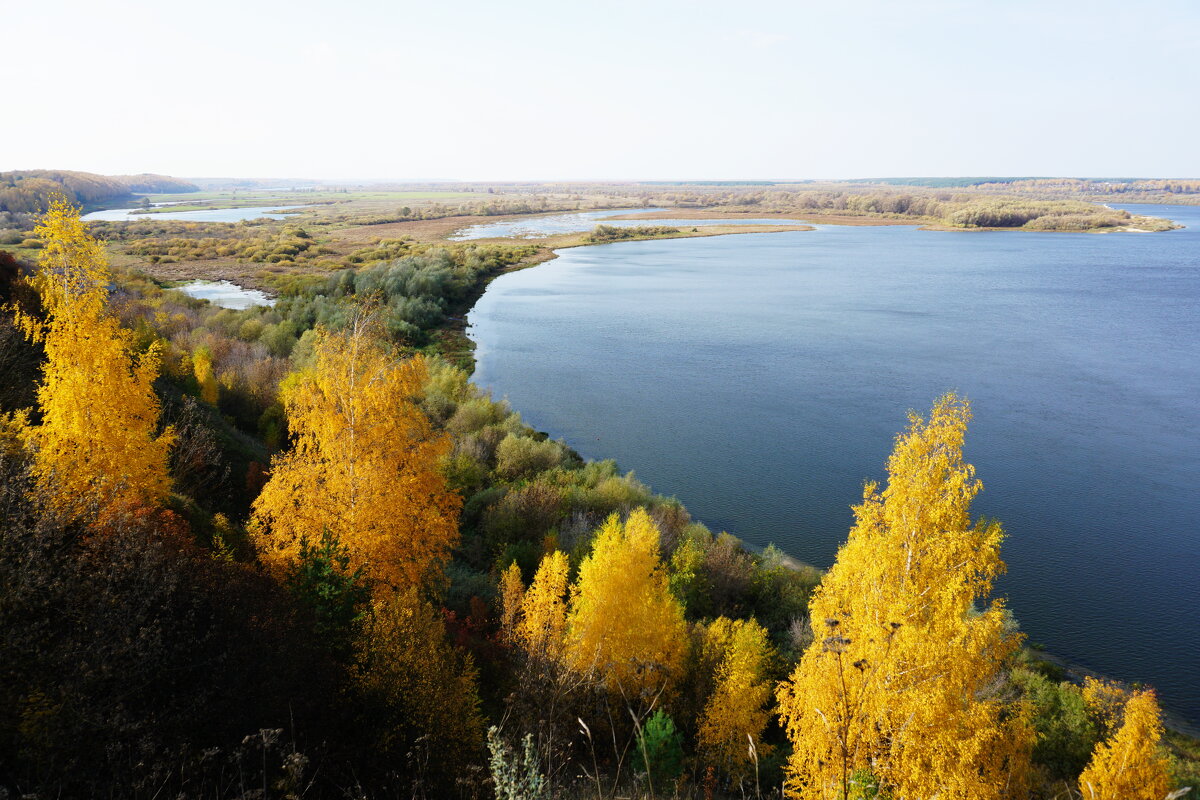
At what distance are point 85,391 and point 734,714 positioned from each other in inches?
463

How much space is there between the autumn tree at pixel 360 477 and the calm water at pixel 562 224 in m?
89.4

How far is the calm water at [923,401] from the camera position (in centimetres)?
1970

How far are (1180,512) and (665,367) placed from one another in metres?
23.3

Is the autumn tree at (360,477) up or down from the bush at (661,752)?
up

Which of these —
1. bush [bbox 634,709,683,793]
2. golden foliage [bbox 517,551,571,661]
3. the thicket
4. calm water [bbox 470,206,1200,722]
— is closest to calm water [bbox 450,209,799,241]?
the thicket

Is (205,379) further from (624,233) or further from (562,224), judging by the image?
(562,224)

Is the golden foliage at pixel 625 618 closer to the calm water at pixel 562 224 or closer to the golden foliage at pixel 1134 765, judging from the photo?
the golden foliage at pixel 1134 765

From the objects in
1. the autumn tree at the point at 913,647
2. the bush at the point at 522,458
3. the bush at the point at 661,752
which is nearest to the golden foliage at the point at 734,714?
the bush at the point at 661,752

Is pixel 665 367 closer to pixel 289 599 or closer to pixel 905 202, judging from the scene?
pixel 289 599

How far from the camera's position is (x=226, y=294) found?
51.6 meters

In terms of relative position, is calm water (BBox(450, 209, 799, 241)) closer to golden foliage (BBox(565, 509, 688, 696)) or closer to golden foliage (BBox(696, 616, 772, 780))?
golden foliage (BBox(565, 509, 688, 696))

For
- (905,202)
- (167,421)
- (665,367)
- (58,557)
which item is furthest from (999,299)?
(905,202)

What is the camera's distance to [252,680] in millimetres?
7301

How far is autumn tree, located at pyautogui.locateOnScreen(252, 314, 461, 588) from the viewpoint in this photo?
1095 centimetres
